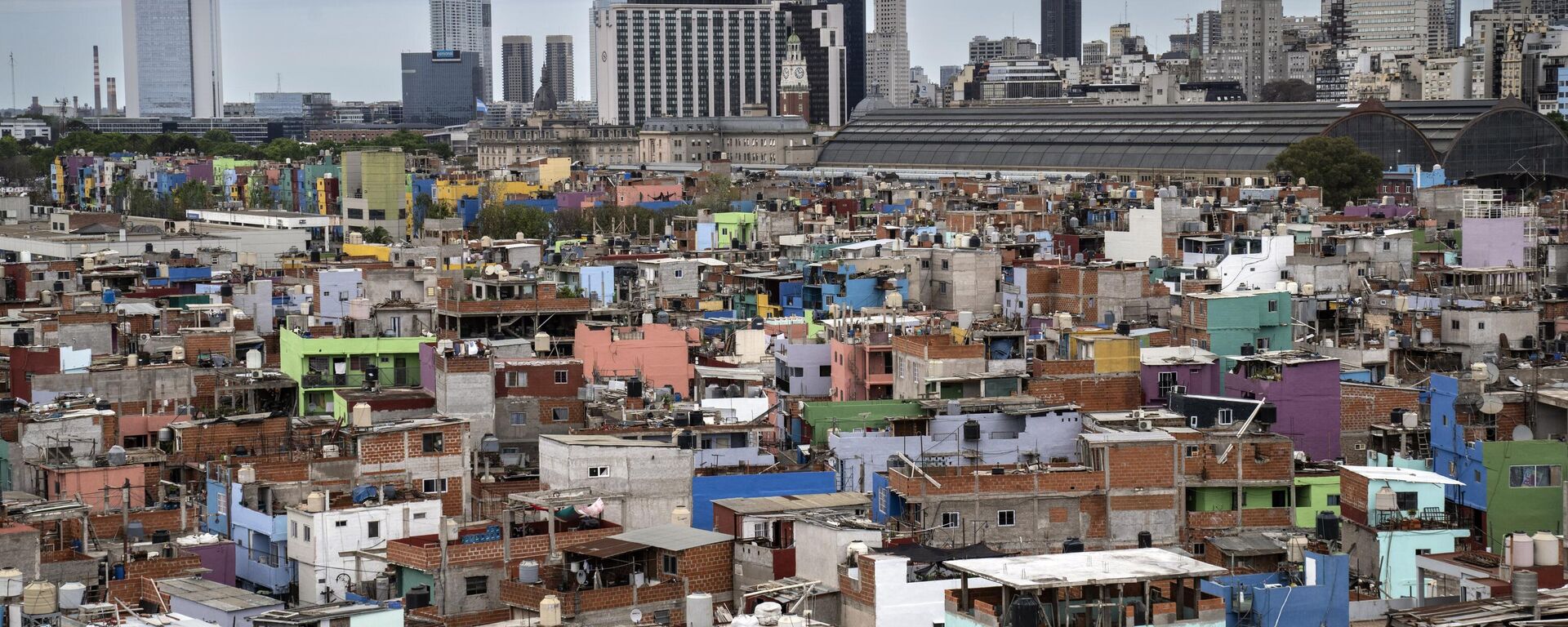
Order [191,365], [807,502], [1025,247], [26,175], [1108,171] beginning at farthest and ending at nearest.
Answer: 1. [26,175]
2. [1108,171]
3. [1025,247]
4. [191,365]
5. [807,502]

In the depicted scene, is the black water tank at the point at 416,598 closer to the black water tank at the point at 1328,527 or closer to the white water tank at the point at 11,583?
the white water tank at the point at 11,583

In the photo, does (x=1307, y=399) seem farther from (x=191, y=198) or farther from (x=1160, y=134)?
(x=1160, y=134)

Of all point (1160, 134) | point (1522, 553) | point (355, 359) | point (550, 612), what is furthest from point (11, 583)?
point (1160, 134)

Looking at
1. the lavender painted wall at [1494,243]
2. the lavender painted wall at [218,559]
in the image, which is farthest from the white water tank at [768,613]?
the lavender painted wall at [1494,243]

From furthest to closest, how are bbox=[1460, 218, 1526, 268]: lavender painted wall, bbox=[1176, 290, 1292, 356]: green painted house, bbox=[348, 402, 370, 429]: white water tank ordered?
bbox=[1460, 218, 1526, 268]: lavender painted wall → bbox=[1176, 290, 1292, 356]: green painted house → bbox=[348, 402, 370, 429]: white water tank

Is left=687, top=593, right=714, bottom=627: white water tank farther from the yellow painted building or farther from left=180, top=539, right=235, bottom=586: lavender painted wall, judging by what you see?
the yellow painted building

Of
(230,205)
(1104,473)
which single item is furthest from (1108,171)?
(1104,473)

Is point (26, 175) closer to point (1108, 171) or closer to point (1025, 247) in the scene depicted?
point (1108, 171)

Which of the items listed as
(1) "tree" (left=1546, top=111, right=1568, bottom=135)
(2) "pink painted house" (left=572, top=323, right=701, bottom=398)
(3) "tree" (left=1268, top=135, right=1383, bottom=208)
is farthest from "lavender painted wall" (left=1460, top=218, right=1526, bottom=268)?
(1) "tree" (left=1546, top=111, right=1568, bottom=135)
